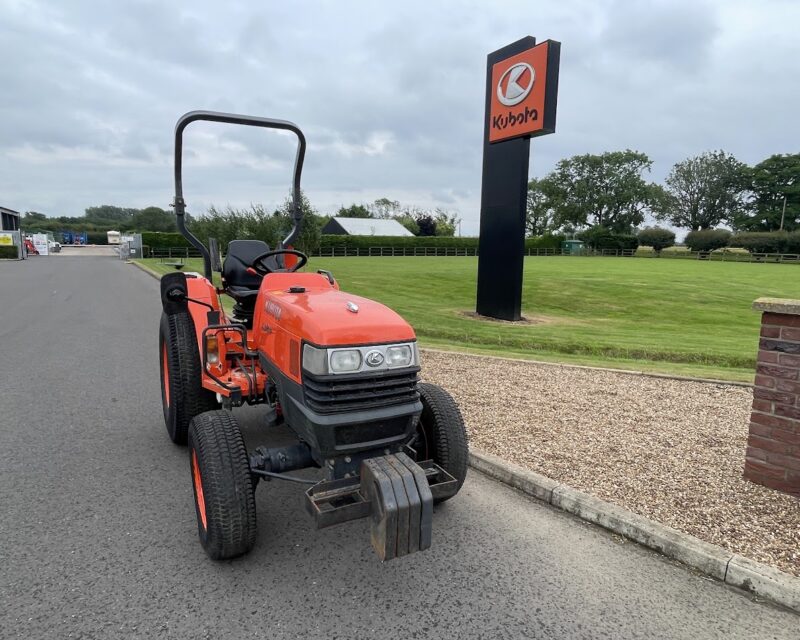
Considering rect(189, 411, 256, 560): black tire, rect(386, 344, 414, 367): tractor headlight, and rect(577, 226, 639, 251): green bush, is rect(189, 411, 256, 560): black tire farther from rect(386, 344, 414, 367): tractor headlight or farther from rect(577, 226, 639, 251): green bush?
rect(577, 226, 639, 251): green bush

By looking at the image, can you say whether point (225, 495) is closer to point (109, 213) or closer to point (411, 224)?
point (411, 224)

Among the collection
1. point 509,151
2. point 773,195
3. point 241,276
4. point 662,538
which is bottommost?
point 662,538

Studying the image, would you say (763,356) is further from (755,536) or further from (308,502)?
(308,502)

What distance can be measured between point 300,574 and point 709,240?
207 feet

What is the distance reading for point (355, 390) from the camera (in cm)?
238

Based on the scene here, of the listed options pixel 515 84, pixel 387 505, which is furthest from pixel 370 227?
pixel 387 505

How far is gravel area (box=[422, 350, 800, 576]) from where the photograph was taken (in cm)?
292

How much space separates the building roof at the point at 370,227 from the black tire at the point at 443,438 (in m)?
62.0

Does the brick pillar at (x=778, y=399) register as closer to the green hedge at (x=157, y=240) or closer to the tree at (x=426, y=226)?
the green hedge at (x=157, y=240)

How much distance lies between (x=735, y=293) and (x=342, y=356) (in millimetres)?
19583

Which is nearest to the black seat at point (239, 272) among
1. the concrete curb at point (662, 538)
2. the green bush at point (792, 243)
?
Result: the concrete curb at point (662, 538)

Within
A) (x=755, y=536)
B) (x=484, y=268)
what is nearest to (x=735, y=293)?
(x=484, y=268)

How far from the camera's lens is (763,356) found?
3.22m

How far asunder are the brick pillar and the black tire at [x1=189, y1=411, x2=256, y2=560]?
300cm
